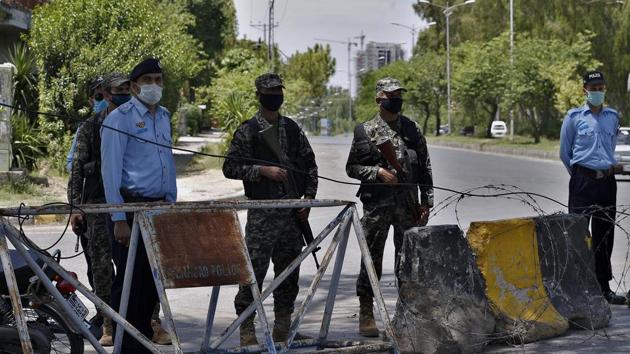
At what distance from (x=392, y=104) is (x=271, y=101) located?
0.89m

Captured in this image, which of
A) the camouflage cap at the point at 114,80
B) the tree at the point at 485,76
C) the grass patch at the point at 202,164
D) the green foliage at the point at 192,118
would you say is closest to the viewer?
the camouflage cap at the point at 114,80

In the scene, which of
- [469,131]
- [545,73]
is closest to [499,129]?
[469,131]

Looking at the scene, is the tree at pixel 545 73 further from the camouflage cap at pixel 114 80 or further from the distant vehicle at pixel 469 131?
the camouflage cap at pixel 114 80

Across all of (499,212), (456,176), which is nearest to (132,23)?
(456,176)

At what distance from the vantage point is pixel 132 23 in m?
24.6

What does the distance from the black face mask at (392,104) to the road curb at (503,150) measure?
30348 mm

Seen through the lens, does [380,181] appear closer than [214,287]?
No

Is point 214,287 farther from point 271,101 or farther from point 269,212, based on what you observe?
point 271,101

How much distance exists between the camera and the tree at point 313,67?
10469cm

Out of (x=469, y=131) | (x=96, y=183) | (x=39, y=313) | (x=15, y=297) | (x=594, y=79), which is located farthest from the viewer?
(x=469, y=131)

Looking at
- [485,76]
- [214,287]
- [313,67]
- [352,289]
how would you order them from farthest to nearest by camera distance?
[313,67], [485,76], [352,289], [214,287]

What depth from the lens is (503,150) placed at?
148 ft

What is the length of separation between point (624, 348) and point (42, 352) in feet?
11.9

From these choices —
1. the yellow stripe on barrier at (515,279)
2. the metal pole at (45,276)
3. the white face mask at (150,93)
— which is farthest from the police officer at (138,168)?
the yellow stripe on barrier at (515,279)
